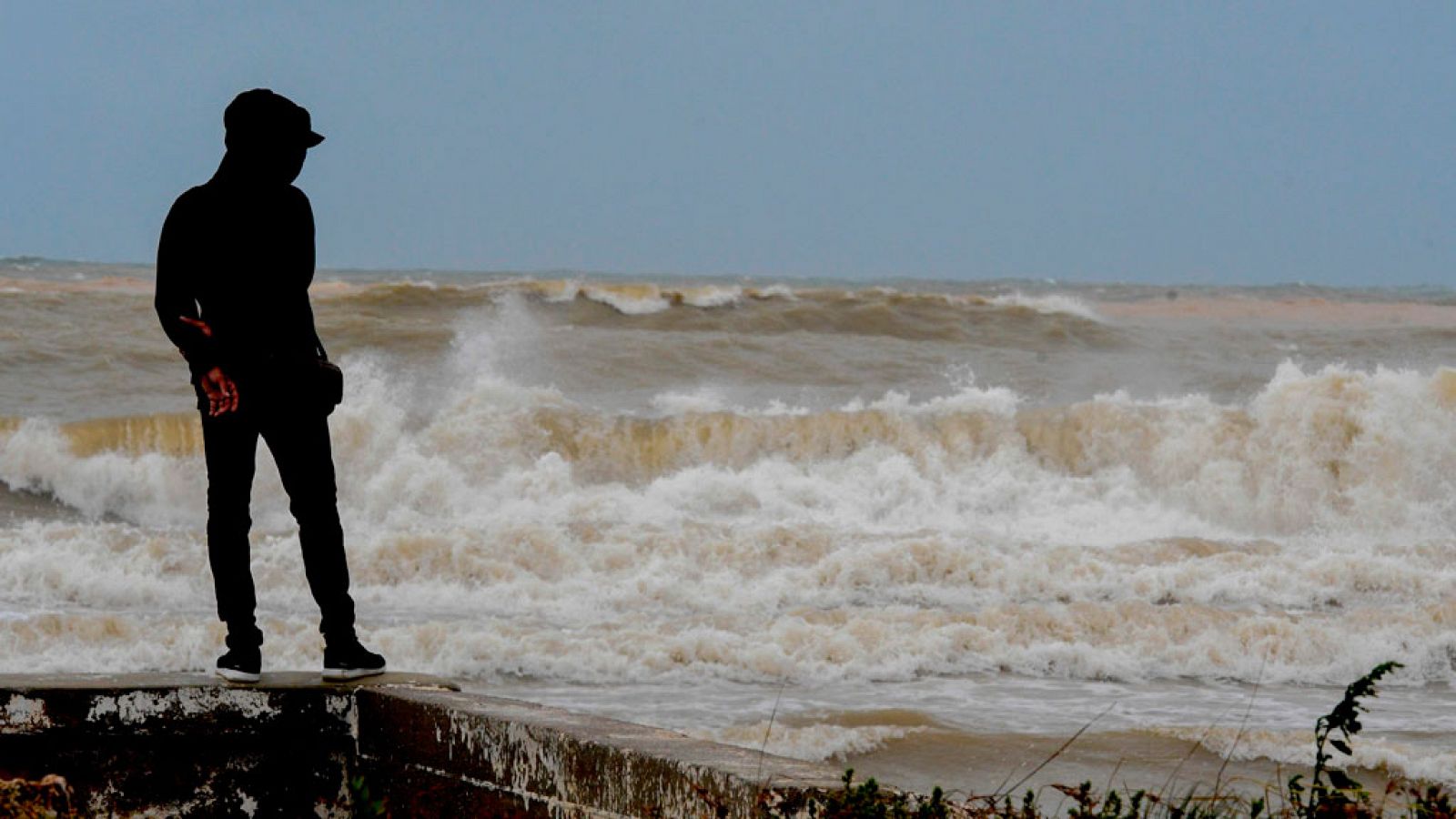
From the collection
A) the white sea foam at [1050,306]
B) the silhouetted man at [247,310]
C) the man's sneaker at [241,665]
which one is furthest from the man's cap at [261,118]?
the white sea foam at [1050,306]

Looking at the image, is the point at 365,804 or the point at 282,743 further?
the point at 282,743

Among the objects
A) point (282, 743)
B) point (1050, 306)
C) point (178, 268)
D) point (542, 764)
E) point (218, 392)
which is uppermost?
point (178, 268)

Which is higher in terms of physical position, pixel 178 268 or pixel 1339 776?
pixel 178 268

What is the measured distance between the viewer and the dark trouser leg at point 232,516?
475 cm

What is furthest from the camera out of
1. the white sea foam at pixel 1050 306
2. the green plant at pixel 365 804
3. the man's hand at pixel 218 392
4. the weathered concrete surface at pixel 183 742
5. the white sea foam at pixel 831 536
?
the white sea foam at pixel 1050 306

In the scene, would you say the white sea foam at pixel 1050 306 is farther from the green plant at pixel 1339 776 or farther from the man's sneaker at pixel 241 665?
the green plant at pixel 1339 776

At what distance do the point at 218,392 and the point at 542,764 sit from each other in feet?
A: 4.36

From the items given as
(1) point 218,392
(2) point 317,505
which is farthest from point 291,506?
(1) point 218,392

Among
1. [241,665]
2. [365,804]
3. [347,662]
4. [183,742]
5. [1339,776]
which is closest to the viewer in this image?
[365,804]

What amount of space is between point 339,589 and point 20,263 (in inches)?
1733

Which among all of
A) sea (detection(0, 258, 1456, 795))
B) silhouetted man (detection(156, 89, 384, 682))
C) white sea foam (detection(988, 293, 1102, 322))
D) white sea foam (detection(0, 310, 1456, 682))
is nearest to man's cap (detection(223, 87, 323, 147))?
silhouetted man (detection(156, 89, 384, 682))

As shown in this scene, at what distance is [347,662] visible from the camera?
193 inches

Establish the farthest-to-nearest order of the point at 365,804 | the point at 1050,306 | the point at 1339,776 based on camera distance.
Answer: the point at 1050,306 < the point at 1339,776 < the point at 365,804

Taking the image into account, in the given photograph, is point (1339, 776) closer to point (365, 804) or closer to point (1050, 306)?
point (365, 804)
